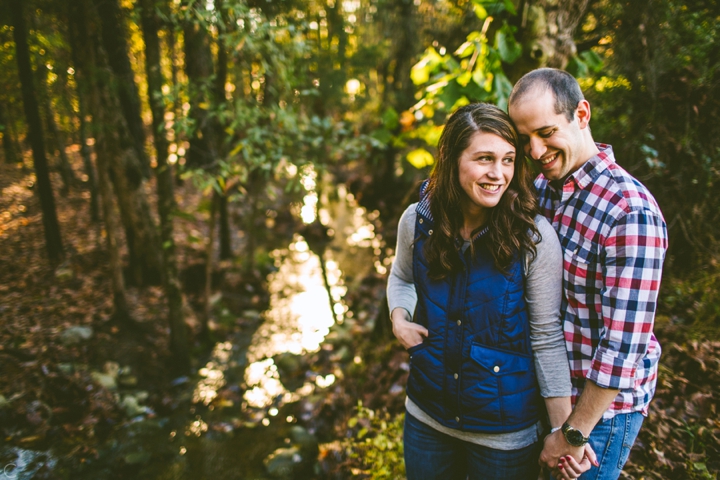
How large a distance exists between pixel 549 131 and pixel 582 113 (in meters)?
0.18

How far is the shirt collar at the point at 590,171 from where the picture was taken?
1657mm

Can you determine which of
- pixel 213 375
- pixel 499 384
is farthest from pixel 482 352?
pixel 213 375

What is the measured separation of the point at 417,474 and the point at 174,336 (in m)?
4.73

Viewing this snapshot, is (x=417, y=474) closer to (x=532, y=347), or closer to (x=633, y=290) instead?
(x=532, y=347)

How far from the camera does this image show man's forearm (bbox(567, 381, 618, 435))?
1.54 meters

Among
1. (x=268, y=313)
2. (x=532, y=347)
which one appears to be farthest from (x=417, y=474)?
(x=268, y=313)

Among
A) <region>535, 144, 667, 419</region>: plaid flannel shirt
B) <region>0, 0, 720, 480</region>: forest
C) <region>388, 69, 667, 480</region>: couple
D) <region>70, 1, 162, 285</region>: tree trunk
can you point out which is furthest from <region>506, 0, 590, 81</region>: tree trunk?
<region>70, 1, 162, 285</region>: tree trunk

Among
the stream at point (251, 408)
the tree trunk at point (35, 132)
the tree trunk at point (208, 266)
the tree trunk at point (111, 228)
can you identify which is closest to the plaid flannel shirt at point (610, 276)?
the stream at point (251, 408)

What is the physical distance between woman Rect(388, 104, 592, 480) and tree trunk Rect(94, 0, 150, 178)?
495cm

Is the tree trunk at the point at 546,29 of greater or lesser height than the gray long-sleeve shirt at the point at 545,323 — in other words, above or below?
above

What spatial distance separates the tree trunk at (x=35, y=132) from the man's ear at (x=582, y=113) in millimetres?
7272

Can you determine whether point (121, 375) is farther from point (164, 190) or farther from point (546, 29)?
point (546, 29)

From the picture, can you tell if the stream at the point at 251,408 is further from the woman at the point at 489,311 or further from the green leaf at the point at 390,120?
the woman at the point at 489,311

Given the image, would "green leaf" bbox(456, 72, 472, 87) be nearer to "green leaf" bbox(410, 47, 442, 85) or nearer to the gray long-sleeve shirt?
"green leaf" bbox(410, 47, 442, 85)
